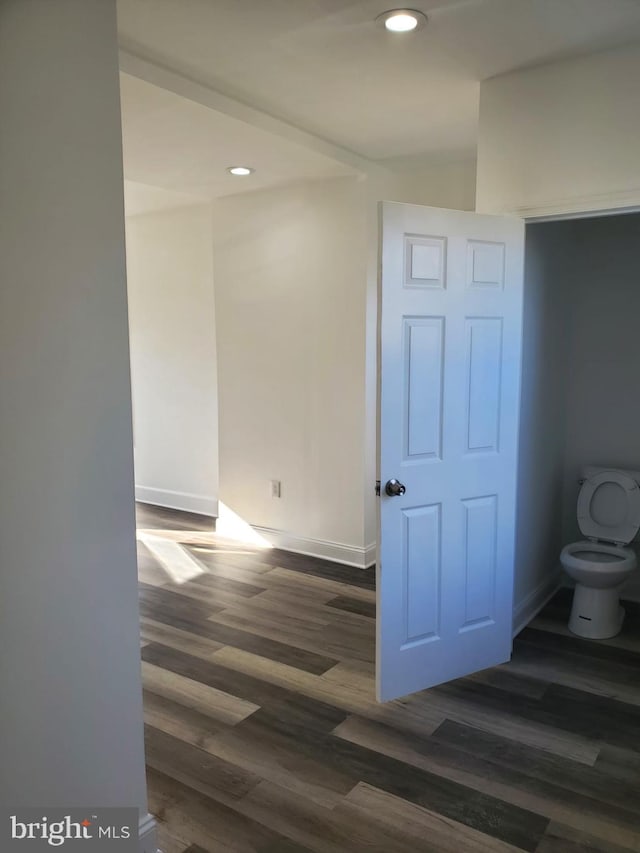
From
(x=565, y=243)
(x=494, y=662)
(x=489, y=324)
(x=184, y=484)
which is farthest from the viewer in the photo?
(x=184, y=484)

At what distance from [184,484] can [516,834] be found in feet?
14.3

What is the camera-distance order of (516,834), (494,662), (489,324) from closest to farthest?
(516,834) < (489,324) < (494,662)

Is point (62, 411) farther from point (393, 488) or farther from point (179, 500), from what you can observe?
point (179, 500)

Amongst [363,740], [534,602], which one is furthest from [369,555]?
[363,740]

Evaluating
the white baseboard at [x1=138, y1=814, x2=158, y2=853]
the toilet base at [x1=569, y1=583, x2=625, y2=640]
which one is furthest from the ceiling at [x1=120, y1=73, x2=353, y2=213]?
the toilet base at [x1=569, y1=583, x2=625, y2=640]

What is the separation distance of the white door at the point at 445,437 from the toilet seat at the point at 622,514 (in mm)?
907

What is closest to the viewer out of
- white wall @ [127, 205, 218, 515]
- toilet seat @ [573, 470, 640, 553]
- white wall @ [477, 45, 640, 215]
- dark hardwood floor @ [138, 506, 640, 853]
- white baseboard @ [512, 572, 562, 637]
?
dark hardwood floor @ [138, 506, 640, 853]

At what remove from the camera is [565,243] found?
12.3ft

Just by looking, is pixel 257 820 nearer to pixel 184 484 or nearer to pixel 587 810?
pixel 587 810


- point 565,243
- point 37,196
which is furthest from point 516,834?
point 565,243

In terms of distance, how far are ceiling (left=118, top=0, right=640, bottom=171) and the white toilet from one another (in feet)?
6.96

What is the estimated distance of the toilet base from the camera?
135 inches

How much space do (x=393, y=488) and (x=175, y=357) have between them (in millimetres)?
3637

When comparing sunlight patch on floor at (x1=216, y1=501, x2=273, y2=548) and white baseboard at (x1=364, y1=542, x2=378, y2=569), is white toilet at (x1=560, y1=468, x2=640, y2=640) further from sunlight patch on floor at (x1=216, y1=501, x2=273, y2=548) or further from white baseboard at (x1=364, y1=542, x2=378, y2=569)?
sunlight patch on floor at (x1=216, y1=501, x2=273, y2=548)
